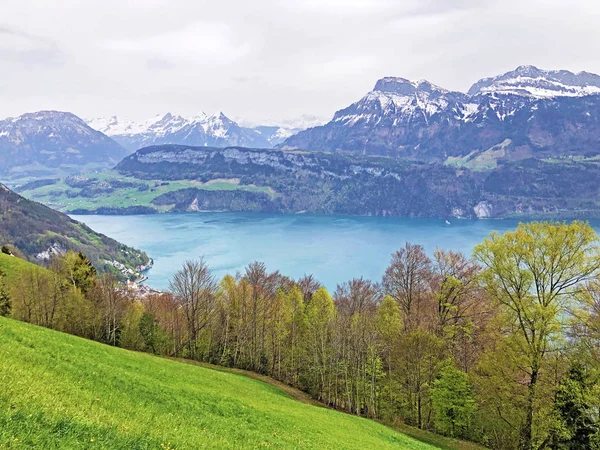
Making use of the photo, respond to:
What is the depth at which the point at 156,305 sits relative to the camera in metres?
59.1

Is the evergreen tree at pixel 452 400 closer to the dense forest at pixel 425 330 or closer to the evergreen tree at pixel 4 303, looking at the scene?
the dense forest at pixel 425 330

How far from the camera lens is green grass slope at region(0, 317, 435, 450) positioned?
9.16 meters

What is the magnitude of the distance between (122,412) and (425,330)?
1216 inches

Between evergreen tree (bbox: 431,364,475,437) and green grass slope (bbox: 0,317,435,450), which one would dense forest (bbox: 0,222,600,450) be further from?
green grass slope (bbox: 0,317,435,450)

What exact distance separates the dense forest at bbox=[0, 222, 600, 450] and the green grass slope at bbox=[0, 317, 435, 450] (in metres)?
8.44

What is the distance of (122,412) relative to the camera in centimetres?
1229

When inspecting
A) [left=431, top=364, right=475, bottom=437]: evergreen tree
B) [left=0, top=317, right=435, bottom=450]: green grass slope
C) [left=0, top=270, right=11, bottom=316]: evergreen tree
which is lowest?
[left=431, top=364, right=475, bottom=437]: evergreen tree

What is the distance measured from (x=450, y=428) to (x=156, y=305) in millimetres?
43844

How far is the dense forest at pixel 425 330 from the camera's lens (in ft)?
78.3

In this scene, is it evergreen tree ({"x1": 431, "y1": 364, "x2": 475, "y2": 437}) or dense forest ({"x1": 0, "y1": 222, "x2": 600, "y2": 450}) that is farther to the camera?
evergreen tree ({"x1": 431, "y1": 364, "x2": 475, "y2": 437})

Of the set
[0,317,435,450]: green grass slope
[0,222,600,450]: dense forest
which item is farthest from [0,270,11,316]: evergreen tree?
[0,317,435,450]: green grass slope

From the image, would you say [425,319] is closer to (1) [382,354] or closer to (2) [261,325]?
(1) [382,354]

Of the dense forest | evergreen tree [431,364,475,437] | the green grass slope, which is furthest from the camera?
evergreen tree [431,364,475,437]

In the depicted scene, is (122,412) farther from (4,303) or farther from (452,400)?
(4,303)
